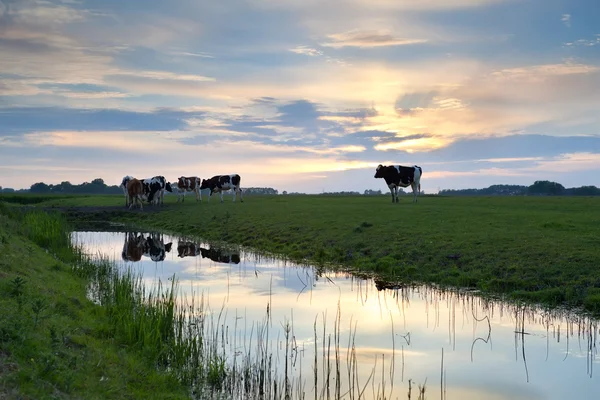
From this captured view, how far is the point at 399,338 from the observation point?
12508 mm

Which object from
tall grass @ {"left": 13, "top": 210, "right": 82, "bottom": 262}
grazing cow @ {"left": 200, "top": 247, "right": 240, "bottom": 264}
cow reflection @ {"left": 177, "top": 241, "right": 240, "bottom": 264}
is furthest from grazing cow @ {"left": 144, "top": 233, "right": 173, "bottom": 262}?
tall grass @ {"left": 13, "top": 210, "right": 82, "bottom": 262}

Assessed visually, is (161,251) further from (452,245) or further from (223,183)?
(223,183)

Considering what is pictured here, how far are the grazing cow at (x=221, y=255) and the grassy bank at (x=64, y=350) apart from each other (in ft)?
37.0

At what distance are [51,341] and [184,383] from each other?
2.39 metres

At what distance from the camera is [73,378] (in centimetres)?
812

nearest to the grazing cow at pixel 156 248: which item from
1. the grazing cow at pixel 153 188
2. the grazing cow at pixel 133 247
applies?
the grazing cow at pixel 133 247

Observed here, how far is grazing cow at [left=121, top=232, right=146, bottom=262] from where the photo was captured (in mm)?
27084

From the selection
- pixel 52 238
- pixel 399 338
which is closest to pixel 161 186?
pixel 52 238

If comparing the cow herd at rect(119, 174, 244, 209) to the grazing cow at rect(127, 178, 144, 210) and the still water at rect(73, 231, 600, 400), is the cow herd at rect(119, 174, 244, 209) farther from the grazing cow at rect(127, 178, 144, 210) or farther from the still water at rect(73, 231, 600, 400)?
the still water at rect(73, 231, 600, 400)

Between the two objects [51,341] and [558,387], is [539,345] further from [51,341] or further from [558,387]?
[51,341]

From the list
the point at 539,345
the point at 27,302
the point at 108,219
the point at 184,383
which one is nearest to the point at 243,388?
the point at 184,383

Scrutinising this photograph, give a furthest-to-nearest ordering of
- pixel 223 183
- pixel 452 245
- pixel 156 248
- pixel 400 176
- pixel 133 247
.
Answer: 1. pixel 223 183
2. pixel 400 176
3. pixel 133 247
4. pixel 156 248
5. pixel 452 245

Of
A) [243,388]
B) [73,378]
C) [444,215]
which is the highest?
[444,215]

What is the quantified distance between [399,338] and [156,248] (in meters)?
21.5
